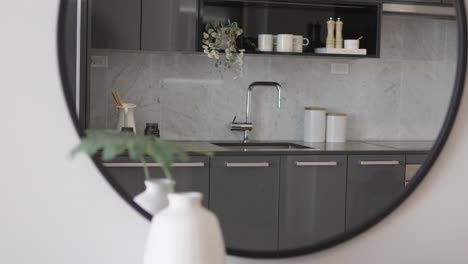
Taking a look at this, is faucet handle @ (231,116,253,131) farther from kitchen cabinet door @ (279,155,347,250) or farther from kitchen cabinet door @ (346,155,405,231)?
kitchen cabinet door @ (346,155,405,231)

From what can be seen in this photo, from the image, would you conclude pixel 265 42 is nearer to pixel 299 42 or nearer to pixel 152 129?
pixel 299 42

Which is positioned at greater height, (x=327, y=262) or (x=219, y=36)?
(x=219, y=36)

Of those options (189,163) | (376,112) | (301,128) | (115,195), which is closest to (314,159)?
(301,128)

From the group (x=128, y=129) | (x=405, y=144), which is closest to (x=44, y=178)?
(x=128, y=129)

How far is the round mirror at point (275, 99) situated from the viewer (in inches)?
55.6

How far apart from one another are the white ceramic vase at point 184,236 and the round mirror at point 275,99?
0.21m

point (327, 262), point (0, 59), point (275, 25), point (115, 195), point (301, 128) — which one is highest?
point (275, 25)

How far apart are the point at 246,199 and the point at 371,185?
1.09 ft

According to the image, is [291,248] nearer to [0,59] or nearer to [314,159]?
[314,159]

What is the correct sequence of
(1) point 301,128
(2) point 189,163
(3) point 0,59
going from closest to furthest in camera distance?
(3) point 0,59
(2) point 189,163
(1) point 301,128

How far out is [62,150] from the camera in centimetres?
137

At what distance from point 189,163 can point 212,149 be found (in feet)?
0.21

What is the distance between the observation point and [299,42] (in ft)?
5.44

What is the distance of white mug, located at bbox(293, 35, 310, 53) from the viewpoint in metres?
1.65
